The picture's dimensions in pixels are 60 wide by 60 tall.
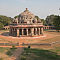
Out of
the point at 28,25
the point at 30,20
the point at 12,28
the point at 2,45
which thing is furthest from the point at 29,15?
the point at 2,45

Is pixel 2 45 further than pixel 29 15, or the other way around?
pixel 29 15

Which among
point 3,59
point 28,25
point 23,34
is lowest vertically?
point 3,59

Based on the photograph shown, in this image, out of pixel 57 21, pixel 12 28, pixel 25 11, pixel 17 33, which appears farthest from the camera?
pixel 57 21

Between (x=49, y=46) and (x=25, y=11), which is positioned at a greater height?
(x=25, y=11)

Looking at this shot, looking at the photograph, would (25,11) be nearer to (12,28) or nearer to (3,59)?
(12,28)

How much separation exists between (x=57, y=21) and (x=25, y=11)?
24.9 meters

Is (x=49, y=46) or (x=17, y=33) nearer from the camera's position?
(x=49, y=46)

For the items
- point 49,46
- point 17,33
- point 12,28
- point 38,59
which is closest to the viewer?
point 38,59

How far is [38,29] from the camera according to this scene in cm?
4603

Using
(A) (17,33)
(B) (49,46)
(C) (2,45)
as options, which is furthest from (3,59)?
(A) (17,33)

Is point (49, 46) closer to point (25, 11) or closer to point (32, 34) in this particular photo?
point (32, 34)

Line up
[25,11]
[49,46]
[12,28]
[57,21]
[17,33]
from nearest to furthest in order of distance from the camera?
[49,46] → [17,33] → [12,28] → [25,11] → [57,21]

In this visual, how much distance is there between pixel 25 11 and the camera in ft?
165

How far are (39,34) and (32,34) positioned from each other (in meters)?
4.06
